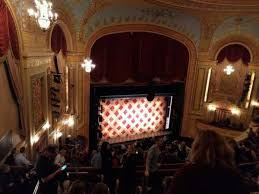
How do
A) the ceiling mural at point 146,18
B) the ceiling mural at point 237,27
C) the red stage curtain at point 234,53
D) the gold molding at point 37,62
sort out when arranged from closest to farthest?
1. the gold molding at point 37,62
2. the ceiling mural at point 146,18
3. the ceiling mural at point 237,27
4. the red stage curtain at point 234,53

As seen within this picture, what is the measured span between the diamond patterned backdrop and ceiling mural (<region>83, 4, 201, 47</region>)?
11.4ft

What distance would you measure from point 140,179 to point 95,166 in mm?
957

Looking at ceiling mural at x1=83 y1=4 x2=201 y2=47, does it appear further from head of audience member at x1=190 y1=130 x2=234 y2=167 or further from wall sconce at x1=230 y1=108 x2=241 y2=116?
head of audience member at x1=190 y1=130 x2=234 y2=167

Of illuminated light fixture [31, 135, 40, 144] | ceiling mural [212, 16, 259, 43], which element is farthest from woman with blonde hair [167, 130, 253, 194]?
ceiling mural [212, 16, 259, 43]

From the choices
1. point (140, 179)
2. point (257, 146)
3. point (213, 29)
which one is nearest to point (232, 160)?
point (140, 179)

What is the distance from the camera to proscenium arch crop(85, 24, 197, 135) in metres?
8.17

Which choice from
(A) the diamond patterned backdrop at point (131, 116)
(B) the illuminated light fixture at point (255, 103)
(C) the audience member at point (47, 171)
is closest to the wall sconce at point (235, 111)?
(B) the illuminated light fixture at point (255, 103)

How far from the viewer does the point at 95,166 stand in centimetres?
422

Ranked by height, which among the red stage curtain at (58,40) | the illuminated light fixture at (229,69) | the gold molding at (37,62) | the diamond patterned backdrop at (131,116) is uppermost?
the red stage curtain at (58,40)

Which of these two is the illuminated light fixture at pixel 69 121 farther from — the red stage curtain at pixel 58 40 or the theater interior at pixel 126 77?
the red stage curtain at pixel 58 40

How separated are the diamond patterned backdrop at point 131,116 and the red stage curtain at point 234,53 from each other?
3662 mm

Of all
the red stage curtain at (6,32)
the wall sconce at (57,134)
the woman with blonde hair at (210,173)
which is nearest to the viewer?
the woman with blonde hair at (210,173)

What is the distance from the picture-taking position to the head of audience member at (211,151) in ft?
4.54

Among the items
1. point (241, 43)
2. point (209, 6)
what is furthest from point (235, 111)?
point (209, 6)
